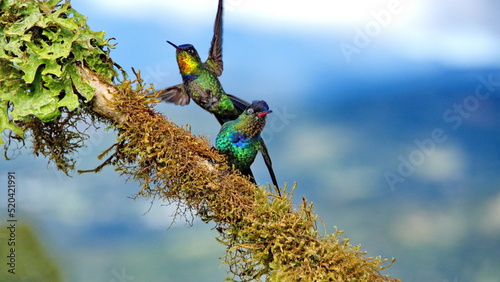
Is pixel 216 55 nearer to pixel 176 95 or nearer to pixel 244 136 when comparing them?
pixel 176 95

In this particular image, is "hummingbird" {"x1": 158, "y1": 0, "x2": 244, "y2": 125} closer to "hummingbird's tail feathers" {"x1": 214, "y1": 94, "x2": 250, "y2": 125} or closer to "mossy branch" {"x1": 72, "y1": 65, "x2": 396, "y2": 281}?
"hummingbird's tail feathers" {"x1": 214, "y1": 94, "x2": 250, "y2": 125}

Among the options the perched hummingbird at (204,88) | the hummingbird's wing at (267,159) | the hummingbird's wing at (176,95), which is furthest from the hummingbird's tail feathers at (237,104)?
the hummingbird's wing at (267,159)

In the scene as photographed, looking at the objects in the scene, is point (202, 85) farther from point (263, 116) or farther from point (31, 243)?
point (31, 243)

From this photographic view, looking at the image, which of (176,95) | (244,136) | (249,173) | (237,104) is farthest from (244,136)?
(176,95)

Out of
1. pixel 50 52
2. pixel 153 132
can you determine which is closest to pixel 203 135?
pixel 153 132

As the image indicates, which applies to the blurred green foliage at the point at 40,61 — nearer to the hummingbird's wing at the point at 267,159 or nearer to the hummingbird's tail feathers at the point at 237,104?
the hummingbird's tail feathers at the point at 237,104

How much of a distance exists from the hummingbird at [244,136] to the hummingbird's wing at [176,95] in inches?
35.7

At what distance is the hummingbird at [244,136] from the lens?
3.81 metres

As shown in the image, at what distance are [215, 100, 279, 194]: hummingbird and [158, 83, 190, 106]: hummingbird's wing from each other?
0.91 metres

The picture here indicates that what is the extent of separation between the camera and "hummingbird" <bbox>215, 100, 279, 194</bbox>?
3.81 metres

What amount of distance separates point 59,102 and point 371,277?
7.71ft

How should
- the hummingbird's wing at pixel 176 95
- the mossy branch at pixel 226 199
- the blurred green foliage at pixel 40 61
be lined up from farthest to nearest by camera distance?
the hummingbird's wing at pixel 176 95, the blurred green foliage at pixel 40 61, the mossy branch at pixel 226 199

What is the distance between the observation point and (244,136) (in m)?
3.81

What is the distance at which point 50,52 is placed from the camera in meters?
3.82
